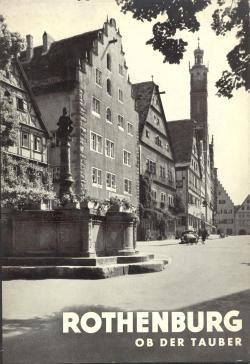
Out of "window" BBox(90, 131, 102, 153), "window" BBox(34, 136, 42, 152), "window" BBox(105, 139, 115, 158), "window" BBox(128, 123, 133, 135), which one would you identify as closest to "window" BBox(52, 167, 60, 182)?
"window" BBox(34, 136, 42, 152)

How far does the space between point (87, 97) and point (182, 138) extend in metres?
24.8

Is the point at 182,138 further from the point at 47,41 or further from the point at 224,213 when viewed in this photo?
the point at 47,41

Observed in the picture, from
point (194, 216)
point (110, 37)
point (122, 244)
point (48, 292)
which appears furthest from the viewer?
point (194, 216)

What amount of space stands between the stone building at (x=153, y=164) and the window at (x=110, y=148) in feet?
20.1

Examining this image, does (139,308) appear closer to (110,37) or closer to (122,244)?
(122,244)

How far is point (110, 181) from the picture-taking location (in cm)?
3039

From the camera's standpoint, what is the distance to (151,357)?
17.4ft

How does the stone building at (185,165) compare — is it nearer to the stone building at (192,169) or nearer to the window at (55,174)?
the stone building at (192,169)

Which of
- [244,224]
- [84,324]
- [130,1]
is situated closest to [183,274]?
[84,324]

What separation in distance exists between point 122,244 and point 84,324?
705 cm

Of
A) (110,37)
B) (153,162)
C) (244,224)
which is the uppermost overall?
(110,37)

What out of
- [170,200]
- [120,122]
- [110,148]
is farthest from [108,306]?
[170,200]

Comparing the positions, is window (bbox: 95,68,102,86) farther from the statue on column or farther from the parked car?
the statue on column

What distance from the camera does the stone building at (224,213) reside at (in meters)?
75.1
